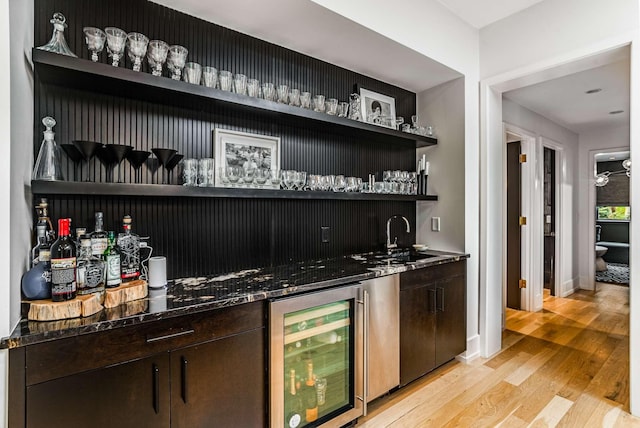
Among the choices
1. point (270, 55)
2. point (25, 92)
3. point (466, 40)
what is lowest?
point (25, 92)

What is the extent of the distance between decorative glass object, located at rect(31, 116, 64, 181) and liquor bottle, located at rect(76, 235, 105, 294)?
30 cm

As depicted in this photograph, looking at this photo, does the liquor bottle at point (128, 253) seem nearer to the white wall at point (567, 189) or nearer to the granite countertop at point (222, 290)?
the granite countertop at point (222, 290)

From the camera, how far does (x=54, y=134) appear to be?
5.07 ft

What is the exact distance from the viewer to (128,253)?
162cm

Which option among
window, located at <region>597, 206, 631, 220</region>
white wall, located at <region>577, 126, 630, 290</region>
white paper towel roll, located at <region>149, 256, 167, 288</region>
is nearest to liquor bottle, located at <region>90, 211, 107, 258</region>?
white paper towel roll, located at <region>149, 256, 167, 288</region>

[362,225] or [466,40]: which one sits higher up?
[466,40]

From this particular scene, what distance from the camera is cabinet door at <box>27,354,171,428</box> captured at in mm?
1151

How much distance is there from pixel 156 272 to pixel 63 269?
422 mm

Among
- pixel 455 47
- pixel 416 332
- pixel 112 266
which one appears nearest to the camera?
pixel 112 266

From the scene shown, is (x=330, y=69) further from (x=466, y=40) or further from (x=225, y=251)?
(x=225, y=251)

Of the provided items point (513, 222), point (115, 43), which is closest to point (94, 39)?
point (115, 43)

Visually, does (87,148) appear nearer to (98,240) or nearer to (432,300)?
(98,240)

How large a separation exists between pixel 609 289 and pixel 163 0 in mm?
7203

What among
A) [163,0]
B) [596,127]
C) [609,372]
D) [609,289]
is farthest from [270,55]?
[609,289]
